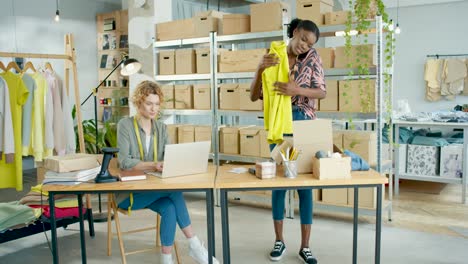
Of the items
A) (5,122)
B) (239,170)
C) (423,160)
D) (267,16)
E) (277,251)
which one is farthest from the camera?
(423,160)

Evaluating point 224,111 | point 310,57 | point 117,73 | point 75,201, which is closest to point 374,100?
point 310,57

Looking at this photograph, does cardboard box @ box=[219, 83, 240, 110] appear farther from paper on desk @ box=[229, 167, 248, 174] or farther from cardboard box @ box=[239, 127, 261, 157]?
paper on desk @ box=[229, 167, 248, 174]

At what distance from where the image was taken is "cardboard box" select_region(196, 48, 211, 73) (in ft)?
16.6

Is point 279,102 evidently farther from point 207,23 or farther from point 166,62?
point 166,62

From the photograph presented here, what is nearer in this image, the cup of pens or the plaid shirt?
the cup of pens

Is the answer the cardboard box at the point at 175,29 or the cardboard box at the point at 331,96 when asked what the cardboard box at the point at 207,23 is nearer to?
the cardboard box at the point at 175,29

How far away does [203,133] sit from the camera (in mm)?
5148

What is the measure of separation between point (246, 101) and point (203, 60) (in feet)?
2.41

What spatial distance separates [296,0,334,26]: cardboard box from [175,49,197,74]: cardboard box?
4.39ft

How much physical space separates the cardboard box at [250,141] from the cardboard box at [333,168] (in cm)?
223

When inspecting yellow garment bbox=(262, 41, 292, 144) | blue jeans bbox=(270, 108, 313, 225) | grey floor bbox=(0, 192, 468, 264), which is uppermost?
yellow garment bbox=(262, 41, 292, 144)

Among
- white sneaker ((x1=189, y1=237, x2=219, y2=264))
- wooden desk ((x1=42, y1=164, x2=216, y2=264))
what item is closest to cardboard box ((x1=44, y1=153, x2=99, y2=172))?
wooden desk ((x1=42, y1=164, x2=216, y2=264))

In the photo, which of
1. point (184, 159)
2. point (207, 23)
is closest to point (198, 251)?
point (184, 159)

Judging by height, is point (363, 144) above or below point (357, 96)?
below
